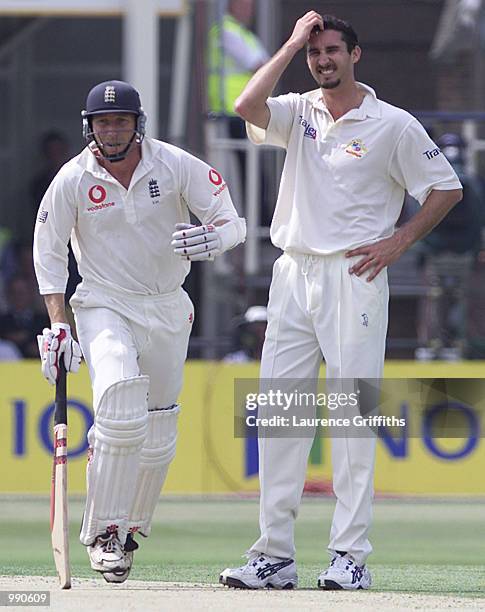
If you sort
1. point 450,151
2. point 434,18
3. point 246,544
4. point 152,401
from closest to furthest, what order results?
point 152,401, point 246,544, point 450,151, point 434,18

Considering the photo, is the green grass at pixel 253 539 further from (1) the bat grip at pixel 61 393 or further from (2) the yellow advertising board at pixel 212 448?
(1) the bat grip at pixel 61 393

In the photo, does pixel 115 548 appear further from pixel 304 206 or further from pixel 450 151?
pixel 450 151

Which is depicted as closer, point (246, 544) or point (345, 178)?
point (345, 178)

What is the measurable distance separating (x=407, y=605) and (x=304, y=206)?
5.29ft

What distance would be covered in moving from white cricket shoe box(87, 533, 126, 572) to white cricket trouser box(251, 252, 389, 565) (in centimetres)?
52


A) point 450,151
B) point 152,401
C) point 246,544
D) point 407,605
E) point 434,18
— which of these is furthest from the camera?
point 434,18

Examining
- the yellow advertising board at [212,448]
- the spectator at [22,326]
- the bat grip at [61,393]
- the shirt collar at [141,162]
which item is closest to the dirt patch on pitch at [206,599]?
the bat grip at [61,393]

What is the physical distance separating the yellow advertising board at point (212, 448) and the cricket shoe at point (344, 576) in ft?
15.5

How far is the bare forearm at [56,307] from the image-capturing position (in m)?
6.25

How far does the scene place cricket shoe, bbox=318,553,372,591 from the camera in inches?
238

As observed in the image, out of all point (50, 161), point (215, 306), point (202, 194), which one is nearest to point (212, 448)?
point (215, 306)

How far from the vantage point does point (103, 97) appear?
6.21 meters

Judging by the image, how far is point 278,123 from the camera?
21.1 ft

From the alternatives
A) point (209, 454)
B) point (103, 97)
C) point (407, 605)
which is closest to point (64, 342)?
point (103, 97)
